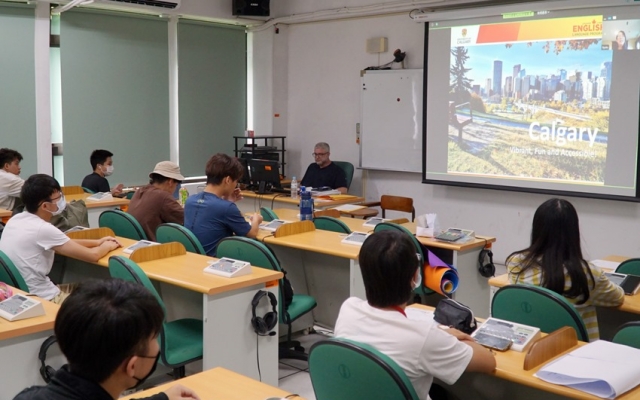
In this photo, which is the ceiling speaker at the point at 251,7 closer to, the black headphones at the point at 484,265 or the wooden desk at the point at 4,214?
the wooden desk at the point at 4,214

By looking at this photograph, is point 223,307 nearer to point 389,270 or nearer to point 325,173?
point 389,270

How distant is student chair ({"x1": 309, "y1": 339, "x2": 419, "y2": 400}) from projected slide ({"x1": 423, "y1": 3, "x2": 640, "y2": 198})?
185 inches

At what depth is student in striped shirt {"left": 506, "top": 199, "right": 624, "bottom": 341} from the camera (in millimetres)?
2893

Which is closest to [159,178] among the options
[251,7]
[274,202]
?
[274,202]

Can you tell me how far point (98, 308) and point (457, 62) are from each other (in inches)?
244

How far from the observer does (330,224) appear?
5070 millimetres

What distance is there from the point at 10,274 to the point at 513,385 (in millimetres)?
2433

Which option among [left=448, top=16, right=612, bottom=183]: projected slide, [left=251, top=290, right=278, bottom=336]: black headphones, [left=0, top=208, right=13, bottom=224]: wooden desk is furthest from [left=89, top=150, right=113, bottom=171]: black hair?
[left=251, top=290, right=278, bottom=336]: black headphones

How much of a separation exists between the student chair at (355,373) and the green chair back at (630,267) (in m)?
2.27

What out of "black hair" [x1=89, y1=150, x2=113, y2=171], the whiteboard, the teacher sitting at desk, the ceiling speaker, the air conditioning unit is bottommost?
Result: the teacher sitting at desk

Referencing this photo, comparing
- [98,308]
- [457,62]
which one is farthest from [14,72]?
[98,308]

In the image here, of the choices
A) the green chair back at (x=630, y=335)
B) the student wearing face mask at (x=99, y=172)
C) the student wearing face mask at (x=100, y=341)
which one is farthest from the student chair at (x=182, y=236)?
the student wearing face mask at (x=99, y=172)

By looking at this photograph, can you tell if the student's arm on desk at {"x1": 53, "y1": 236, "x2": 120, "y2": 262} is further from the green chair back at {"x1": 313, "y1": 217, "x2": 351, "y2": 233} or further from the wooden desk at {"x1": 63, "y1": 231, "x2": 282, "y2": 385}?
the green chair back at {"x1": 313, "y1": 217, "x2": 351, "y2": 233}

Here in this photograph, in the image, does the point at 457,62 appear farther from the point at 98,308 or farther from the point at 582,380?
the point at 98,308
